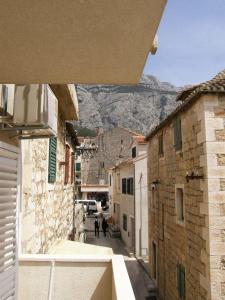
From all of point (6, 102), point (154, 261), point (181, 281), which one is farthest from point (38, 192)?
point (154, 261)

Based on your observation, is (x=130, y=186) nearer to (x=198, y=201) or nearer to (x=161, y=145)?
(x=161, y=145)

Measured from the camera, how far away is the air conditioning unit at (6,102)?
2.92m

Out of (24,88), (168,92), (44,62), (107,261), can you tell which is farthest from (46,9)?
(168,92)

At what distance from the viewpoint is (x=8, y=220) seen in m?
2.85

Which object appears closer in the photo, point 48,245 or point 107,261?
point 107,261

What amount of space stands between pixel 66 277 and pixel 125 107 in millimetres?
76276

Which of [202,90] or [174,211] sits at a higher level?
[202,90]

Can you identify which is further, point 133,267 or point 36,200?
point 133,267

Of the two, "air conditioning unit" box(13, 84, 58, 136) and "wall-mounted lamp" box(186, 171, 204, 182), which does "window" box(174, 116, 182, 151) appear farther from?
"air conditioning unit" box(13, 84, 58, 136)

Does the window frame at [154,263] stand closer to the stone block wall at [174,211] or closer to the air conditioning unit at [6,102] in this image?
the stone block wall at [174,211]

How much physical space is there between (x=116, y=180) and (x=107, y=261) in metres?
25.9

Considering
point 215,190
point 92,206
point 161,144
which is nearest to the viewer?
point 215,190

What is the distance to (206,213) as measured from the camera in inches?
304

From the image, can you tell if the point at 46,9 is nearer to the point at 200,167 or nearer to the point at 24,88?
the point at 24,88
